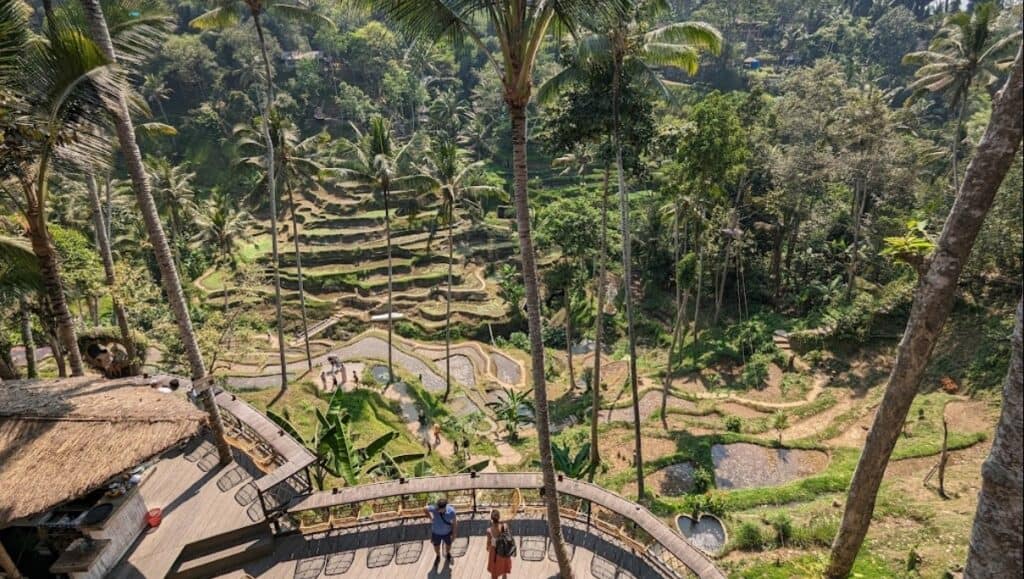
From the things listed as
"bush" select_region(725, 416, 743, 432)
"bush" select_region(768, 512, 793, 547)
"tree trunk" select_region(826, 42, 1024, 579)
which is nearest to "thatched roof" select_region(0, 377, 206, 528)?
"tree trunk" select_region(826, 42, 1024, 579)

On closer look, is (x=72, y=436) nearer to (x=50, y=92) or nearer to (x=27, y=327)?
(x=50, y=92)

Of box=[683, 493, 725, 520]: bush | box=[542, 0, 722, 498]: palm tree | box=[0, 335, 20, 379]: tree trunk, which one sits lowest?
box=[683, 493, 725, 520]: bush

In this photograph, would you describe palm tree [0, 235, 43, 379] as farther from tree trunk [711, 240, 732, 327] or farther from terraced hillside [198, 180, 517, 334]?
tree trunk [711, 240, 732, 327]

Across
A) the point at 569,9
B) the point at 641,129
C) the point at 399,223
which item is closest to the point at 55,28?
the point at 569,9

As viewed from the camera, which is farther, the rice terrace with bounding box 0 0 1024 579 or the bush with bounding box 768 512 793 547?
the bush with bounding box 768 512 793 547

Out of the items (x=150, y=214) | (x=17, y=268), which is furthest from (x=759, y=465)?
(x=17, y=268)

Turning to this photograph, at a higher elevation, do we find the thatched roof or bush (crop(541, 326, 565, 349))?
the thatched roof

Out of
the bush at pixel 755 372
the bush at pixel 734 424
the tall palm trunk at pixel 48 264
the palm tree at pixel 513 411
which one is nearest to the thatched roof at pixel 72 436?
the tall palm trunk at pixel 48 264

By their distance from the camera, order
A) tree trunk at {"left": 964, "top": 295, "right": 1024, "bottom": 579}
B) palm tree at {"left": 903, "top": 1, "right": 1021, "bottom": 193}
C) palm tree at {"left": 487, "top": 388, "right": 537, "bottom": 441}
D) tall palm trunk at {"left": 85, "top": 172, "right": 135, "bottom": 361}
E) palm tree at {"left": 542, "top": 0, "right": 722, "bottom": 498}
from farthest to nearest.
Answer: palm tree at {"left": 487, "top": 388, "right": 537, "bottom": 441}, palm tree at {"left": 903, "top": 1, "right": 1021, "bottom": 193}, tall palm trunk at {"left": 85, "top": 172, "right": 135, "bottom": 361}, palm tree at {"left": 542, "top": 0, "right": 722, "bottom": 498}, tree trunk at {"left": 964, "top": 295, "right": 1024, "bottom": 579}
